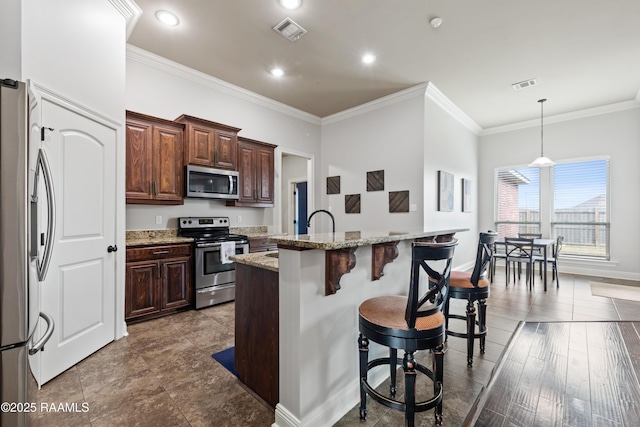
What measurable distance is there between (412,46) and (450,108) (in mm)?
2248

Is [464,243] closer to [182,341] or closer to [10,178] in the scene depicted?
[182,341]

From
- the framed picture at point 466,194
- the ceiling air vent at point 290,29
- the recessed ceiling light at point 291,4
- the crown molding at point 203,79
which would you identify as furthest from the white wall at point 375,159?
the recessed ceiling light at point 291,4

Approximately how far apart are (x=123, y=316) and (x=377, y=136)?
447cm

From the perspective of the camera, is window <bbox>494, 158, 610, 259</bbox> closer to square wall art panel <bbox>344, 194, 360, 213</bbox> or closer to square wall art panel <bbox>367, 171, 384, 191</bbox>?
square wall art panel <bbox>367, 171, 384, 191</bbox>

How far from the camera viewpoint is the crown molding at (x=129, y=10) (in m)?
2.65

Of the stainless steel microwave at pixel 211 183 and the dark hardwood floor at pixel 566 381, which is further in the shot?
the stainless steel microwave at pixel 211 183

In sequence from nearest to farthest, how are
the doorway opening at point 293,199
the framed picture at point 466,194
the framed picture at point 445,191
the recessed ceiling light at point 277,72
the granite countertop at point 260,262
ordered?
1. the granite countertop at point 260,262
2. the recessed ceiling light at point 277,72
3. the framed picture at point 445,191
4. the framed picture at point 466,194
5. the doorway opening at point 293,199

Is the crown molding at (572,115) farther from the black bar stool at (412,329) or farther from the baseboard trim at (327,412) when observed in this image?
the baseboard trim at (327,412)

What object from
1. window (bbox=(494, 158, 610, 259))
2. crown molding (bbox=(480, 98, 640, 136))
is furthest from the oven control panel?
crown molding (bbox=(480, 98, 640, 136))

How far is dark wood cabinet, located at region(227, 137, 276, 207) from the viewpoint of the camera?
440 centimetres

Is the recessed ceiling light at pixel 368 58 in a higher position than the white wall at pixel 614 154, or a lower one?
higher

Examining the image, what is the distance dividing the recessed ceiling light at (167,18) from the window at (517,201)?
6743mm

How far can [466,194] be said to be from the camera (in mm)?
5965

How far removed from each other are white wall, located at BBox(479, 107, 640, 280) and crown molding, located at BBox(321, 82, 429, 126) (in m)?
3.37
